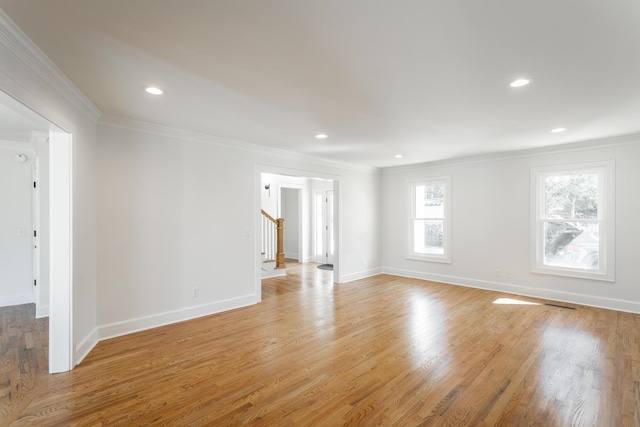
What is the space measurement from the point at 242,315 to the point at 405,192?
14.3 feet

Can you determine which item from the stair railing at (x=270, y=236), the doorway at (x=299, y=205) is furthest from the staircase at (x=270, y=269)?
the doorway at (x=299, y=205)

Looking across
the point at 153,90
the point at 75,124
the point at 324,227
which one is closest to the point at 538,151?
the point at 324,227

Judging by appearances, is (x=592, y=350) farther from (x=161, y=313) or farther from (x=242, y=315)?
(x=161, y=313)

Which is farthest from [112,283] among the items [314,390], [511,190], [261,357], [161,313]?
[511,190]

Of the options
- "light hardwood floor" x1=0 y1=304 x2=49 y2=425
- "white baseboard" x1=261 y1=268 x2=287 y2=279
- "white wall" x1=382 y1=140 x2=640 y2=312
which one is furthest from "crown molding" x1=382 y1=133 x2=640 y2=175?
"light hardwood floor" x1=0 y1=304 x2=49 y2=425

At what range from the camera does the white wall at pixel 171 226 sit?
343 centimetres

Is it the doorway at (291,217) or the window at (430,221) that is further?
the doorway at (291,217)


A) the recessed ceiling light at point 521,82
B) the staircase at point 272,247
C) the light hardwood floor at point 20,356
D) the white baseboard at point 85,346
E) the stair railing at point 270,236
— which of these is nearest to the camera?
the light hardwood floor at point 20,356

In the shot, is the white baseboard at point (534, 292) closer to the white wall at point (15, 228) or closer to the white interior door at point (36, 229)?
the white interior door at point (36, 229)

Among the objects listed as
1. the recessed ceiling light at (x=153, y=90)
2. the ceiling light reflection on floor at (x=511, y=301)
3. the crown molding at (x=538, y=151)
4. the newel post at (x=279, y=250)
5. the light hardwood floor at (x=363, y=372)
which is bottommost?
the ceiling light reflection on floor at (x=511, y=301)

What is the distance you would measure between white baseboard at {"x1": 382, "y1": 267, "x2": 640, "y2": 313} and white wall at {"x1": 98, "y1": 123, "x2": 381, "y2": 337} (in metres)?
3.69

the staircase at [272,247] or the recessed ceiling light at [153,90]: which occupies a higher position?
the recessed ceiling light at [153,90]

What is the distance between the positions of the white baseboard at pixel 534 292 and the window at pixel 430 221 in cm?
39

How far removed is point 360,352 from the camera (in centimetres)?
306
